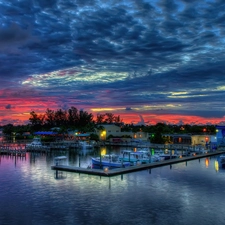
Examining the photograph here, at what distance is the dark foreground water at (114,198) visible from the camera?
2380 centimetres

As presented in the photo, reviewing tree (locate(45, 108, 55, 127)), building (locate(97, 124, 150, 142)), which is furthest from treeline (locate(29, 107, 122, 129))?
building (locate(97, 124, 150, 142))

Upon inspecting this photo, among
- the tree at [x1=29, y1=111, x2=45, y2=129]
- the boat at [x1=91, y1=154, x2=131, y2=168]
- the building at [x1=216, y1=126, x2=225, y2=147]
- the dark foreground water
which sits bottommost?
the dark foreground water

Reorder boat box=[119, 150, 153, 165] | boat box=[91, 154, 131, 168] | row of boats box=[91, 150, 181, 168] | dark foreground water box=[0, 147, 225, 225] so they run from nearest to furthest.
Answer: dark foreground water box=[0, 147, 225, 225] < boat box=[91, 154, 131, 168] < row of boats box=[91, 150, 181, 168] < boat box=[119, 150, 153, 165]

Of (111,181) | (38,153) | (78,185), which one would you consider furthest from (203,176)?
(38,153)

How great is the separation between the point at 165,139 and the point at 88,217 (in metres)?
71.7

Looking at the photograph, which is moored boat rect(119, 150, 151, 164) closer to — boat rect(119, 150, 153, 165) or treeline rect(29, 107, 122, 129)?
boat rect(119, 150, 153, 165)

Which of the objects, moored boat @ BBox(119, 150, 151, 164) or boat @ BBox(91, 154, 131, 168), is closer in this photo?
boat @ BBox(91, 154, 131, 168)

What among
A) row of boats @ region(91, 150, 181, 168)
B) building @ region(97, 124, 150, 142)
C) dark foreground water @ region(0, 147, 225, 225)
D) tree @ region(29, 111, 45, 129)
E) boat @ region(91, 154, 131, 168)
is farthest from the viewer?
tree @ region(29, 111, 45, 129)

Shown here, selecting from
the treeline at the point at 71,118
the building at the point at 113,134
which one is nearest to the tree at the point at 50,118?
the treeline at the point at 71,118

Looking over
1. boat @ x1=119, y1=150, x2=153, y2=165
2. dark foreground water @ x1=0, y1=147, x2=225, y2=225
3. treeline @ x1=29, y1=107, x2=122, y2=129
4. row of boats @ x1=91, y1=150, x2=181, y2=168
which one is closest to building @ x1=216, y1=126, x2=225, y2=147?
row of boats @ x1=91, y1=150, x2=181, y2=168

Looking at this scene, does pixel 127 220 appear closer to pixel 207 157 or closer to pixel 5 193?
pixel 5 193

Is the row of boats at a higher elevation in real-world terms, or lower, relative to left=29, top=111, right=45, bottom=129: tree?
lower

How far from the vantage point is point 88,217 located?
24.0 metres

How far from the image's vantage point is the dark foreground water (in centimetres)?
2380
